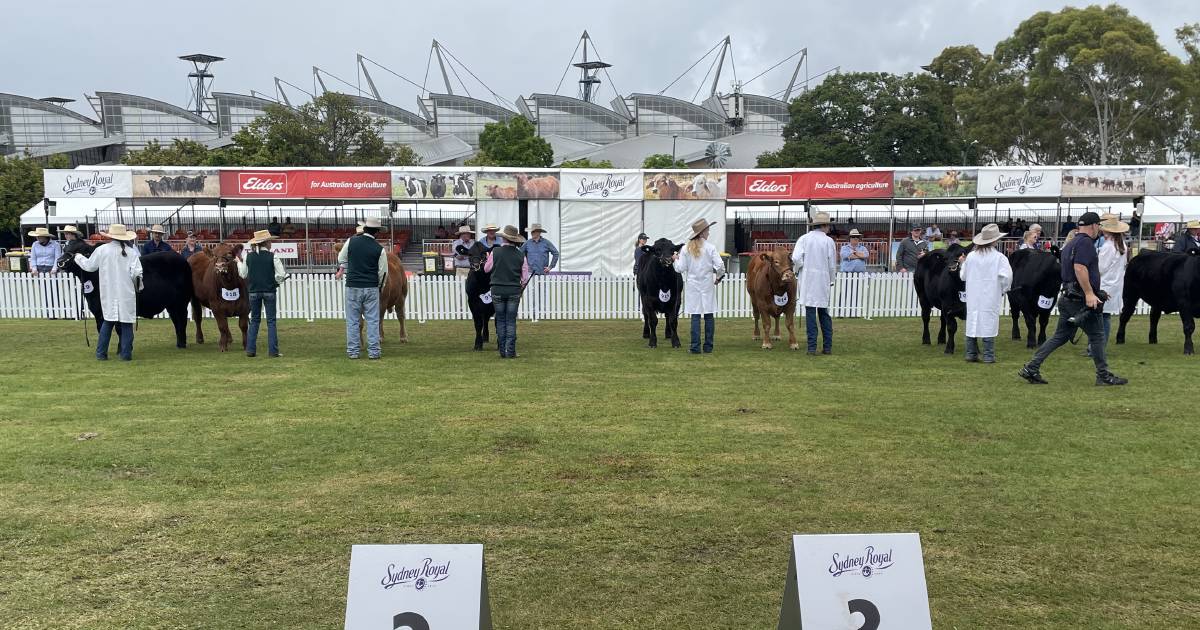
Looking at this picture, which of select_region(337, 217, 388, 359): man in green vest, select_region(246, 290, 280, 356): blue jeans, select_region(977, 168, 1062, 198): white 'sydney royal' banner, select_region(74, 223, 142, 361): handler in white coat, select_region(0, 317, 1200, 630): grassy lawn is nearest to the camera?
select_region(0, 317, 1200, 630): grassy lawn

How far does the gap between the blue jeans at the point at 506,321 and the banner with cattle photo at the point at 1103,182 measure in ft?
65.8

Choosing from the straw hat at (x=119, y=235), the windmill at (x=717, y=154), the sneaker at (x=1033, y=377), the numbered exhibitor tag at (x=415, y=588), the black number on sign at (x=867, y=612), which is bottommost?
the sneaker at (x=1033, y=377)

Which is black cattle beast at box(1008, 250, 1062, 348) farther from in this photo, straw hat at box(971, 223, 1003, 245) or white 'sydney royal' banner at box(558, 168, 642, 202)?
white 'sydney royal' banner at box(558, 168, 642, 202)

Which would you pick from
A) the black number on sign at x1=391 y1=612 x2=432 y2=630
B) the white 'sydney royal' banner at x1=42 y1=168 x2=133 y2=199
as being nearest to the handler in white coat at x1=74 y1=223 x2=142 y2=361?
the black number on sign at x1=391 y1=612 x2=432 y2=630

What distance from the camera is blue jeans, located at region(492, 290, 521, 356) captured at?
39.9 ft

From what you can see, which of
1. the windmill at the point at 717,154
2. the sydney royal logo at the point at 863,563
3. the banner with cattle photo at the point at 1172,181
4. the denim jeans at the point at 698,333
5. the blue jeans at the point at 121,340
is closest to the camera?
the sydney royal logo at the point at 863,563

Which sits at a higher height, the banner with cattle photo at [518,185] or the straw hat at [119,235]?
the banner with cattle photo at [518,185]

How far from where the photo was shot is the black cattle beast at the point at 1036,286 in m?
12.9

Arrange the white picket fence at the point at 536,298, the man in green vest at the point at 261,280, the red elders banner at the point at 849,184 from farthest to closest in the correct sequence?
the red elders banner at the point at 849,184
the white picket fence at the point at 536,298
the man in green vest at the point at 261,280

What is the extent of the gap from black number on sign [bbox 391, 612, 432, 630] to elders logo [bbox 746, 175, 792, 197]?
23451 millimetres

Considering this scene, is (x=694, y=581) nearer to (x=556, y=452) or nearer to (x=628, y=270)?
(x=556, y=452)

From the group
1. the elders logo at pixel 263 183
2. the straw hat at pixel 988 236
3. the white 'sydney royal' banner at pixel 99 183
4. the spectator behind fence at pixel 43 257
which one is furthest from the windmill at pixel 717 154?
the straw hat at pixel 988 236

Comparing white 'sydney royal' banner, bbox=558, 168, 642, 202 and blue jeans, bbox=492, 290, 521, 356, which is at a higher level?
white 'sydney royal' banner, bbox=558, 168, 642, 202

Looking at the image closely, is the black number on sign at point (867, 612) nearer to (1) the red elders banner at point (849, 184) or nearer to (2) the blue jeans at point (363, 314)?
(2) the blue jeans at point (363, 314)
